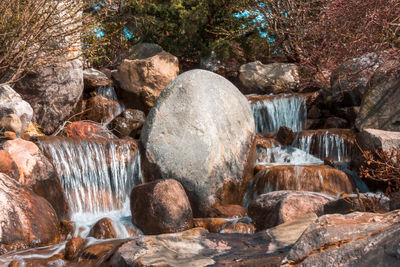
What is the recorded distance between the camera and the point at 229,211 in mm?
6941

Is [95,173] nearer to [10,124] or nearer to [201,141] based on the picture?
[10,124]

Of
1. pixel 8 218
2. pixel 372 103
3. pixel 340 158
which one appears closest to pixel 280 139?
pixel 340 158

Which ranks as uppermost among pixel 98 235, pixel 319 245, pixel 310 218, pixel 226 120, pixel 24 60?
pixel 24 60

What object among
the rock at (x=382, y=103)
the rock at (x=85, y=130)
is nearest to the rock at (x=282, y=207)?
the rock at (x=382, y=103)

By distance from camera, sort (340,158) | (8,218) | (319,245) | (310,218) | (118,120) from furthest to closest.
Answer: (118,120)
(340,158)
(8,218)
(310,218)
(319,245)

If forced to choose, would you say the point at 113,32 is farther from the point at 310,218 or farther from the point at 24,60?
the point at 310,218

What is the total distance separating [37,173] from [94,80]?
6.38m

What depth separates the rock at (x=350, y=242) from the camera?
1713 mm

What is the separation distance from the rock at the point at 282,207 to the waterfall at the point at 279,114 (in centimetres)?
602

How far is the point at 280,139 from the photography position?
9.82 metres

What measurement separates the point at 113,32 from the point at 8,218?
Answer: 11.1 m

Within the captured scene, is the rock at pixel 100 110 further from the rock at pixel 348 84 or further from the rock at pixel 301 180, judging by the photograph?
the rock at pixel 348 84

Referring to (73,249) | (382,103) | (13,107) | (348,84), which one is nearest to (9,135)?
(13,107)

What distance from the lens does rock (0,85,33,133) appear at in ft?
24.9
